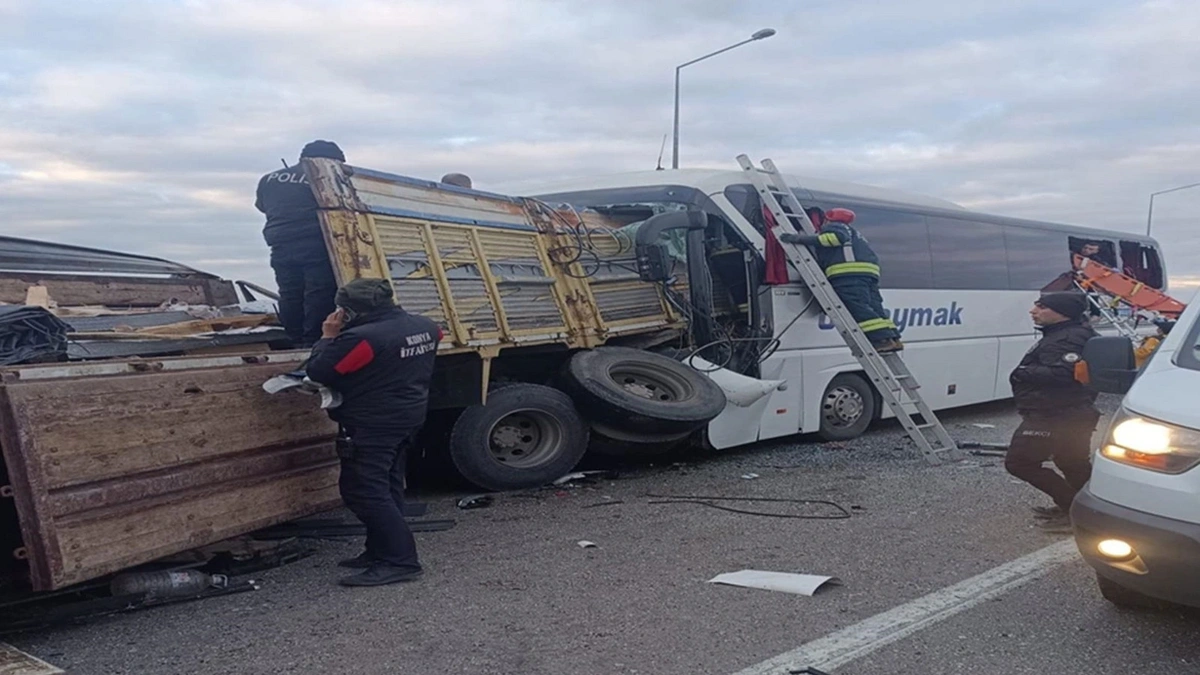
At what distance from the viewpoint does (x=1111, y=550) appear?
12.1 ft

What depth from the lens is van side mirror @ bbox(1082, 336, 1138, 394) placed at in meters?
4.18

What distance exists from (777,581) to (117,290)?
5.12 m

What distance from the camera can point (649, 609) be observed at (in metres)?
4.47

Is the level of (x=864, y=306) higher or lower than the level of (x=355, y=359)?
lower

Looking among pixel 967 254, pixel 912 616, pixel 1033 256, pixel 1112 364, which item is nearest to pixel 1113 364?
pixel 1112 364

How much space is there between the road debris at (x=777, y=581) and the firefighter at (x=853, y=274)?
3921mm

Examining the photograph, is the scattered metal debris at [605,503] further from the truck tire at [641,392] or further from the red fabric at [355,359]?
the red fabric at [355,359]

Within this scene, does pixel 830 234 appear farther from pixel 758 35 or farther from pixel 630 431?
pixel 758 35

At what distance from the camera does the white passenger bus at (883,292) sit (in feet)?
28.7

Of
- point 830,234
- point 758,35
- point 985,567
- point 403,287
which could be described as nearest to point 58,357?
point 403,287

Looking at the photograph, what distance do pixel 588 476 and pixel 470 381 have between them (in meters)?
1.39

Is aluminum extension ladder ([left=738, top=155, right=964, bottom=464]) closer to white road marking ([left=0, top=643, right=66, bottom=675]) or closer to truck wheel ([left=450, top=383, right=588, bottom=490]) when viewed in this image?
truck wheel ([left=450, top=383, right=588, bottom=490])

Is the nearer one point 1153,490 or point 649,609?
point 1153,490

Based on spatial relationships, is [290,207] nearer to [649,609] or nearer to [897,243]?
[649,609]
